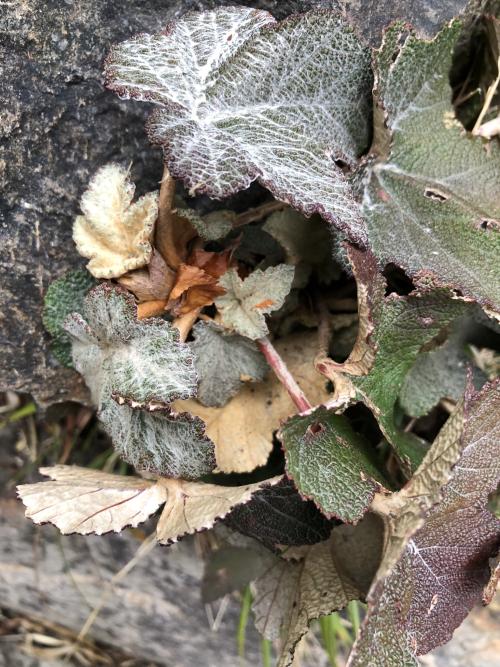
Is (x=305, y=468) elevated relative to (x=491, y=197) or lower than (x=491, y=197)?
lower

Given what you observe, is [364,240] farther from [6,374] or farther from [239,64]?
[6,374]

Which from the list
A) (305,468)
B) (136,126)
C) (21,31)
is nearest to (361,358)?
(305,468)

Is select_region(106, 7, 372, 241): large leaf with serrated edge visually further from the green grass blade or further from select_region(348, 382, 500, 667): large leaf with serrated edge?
the green grass blade

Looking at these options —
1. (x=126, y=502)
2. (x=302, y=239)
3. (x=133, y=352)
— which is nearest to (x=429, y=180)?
(x=302, y=239)

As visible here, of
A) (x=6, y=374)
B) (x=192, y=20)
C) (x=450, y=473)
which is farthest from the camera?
(x=6, y=374)

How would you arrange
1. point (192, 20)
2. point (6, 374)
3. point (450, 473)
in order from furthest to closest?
point (6, 374) < point (192, 20) < point (450, 473)

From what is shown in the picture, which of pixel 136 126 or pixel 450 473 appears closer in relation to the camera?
pixel 450 473

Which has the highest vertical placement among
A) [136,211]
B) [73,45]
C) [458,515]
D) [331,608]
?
[73,45]

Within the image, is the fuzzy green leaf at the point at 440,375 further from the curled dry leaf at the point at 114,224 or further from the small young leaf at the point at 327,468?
the curled dry leaf at the point at 114,224
